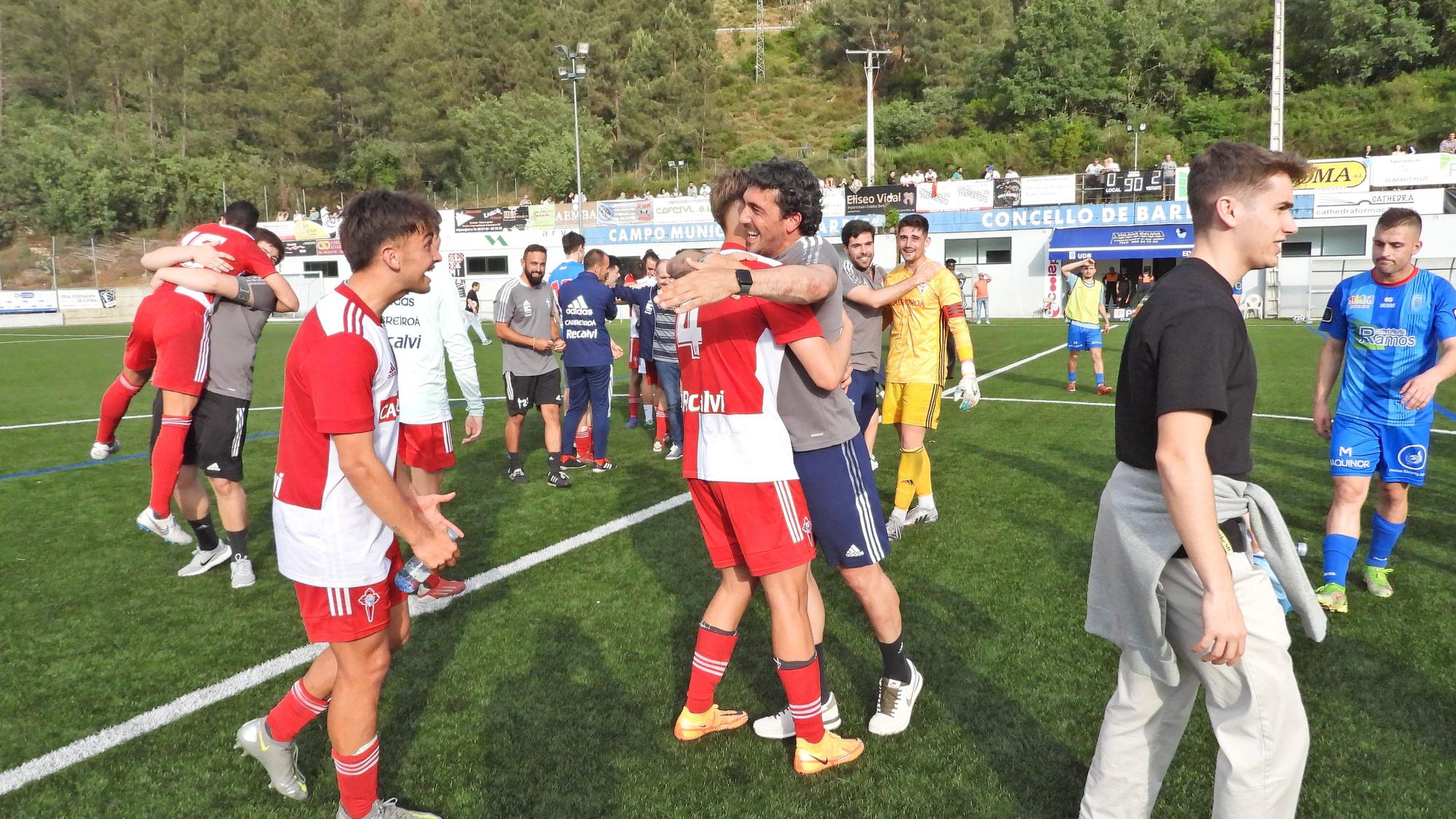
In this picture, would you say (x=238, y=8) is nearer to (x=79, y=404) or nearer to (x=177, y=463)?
(x=79, y=404)

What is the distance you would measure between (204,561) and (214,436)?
36.0 inches

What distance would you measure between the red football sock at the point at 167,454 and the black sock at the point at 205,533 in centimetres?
32

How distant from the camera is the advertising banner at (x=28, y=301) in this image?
37.5m

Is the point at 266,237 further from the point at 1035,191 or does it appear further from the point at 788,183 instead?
the point at 1035,191

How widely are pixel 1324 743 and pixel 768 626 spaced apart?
7.77 feet

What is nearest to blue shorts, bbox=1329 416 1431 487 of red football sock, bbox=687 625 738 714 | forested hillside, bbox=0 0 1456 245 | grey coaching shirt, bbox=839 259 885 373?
grey coaching shirt, bbox=839 259 885 373

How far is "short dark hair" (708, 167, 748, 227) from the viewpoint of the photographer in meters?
2.96

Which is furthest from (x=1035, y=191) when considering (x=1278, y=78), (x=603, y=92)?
(x=603, y=92)

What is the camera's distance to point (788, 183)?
288 cm

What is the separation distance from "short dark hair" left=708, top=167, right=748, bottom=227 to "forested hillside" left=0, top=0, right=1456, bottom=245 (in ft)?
178

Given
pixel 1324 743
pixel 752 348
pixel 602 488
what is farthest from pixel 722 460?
pixel 602 488

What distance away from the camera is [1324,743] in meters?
3.36

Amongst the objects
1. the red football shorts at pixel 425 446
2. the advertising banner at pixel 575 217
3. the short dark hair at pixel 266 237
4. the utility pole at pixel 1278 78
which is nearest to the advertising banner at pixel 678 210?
the advertising banner at pixel 575 217

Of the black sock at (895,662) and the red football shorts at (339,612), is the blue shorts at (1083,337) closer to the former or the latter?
the black sock at (895,662)
